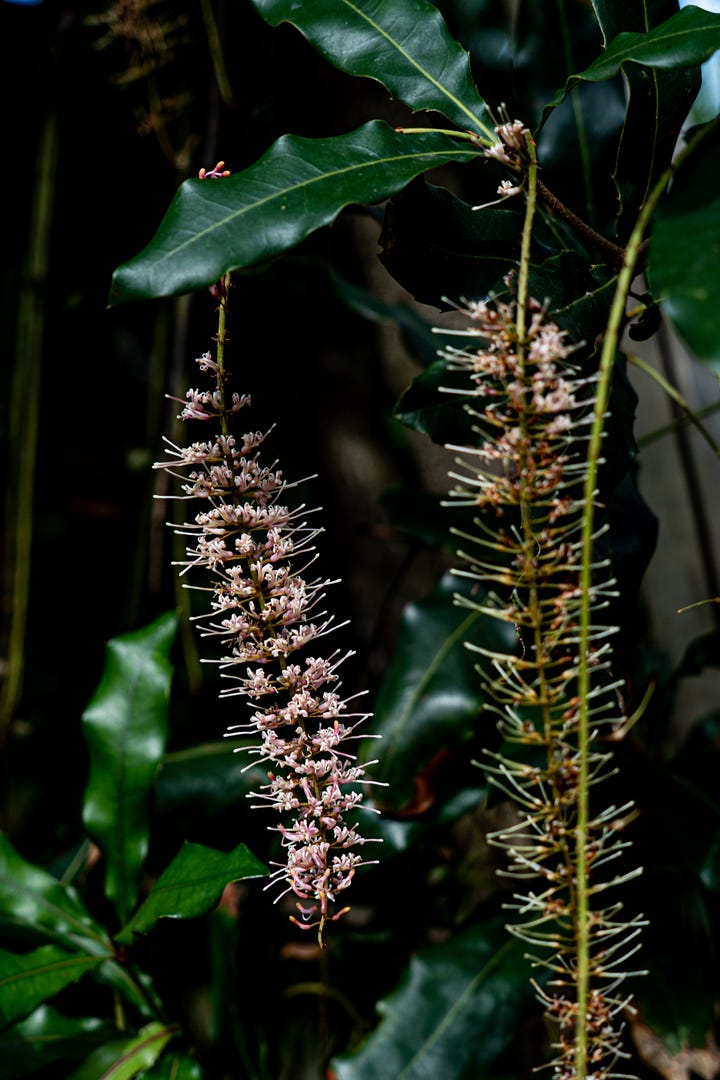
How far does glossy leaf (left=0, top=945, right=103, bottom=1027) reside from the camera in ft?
2.28

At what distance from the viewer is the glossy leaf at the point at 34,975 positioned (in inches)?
27.4

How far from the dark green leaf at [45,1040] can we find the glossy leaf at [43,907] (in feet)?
0.22

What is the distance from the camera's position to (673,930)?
875 millimetres

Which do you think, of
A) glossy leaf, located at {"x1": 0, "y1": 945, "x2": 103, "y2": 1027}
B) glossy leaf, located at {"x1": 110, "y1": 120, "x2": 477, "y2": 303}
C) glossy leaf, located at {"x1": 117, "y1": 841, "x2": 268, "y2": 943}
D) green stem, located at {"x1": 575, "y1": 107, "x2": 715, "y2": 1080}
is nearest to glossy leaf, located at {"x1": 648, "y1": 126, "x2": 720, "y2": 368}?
green stem, located at {"x1": 575, "y1": 107, "x2": 715, "y2": 1080}

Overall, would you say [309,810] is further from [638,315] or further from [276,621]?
[638,315]

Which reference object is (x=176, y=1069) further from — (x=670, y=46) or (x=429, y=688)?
(x=670, y=46)

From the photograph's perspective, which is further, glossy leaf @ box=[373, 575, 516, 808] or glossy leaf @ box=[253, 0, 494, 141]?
glossy leaf @ box=[373, 575, 516, 808]

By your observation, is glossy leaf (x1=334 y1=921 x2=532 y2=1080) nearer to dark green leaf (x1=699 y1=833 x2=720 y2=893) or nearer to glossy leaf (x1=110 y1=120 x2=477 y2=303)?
dark green leaf (x1=699 y1=833 x2=720 y2=893)

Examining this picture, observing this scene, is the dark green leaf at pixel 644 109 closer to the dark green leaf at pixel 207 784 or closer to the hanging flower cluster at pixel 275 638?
the hanging flower cluster at pixel 275 638

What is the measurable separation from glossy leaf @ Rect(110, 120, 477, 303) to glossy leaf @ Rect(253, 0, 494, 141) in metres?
0.06

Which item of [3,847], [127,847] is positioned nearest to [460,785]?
[127,847]

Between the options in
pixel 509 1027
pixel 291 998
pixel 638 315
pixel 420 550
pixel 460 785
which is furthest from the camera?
pixel 420 550

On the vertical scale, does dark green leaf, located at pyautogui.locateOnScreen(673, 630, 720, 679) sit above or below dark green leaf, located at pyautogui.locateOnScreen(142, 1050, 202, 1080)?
above

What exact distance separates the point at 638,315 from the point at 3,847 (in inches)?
27.7
